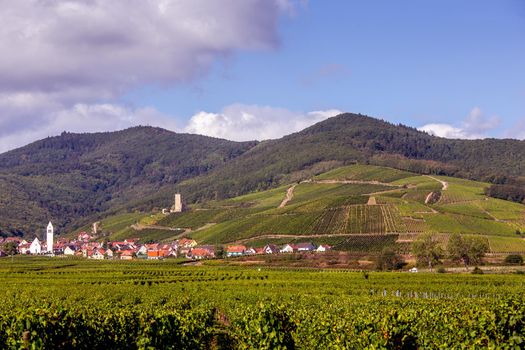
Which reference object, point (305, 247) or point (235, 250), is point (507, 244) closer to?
point (305, 247)

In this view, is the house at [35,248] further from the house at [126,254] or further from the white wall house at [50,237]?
the house at [126,254]

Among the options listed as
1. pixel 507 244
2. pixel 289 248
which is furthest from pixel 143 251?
pixel 507 244

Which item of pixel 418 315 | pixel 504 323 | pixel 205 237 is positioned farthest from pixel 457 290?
pixel 205 237

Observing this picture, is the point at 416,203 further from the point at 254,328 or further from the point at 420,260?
the point at 254,328

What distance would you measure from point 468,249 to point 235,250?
185 ft

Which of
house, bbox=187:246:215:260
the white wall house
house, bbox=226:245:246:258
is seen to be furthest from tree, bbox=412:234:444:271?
the white wall house

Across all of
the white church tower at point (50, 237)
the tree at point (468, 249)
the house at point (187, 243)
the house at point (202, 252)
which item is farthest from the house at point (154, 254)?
the tree at point (468, 249)

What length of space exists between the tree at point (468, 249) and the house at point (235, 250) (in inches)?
1954

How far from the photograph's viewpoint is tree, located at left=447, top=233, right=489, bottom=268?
333 ft

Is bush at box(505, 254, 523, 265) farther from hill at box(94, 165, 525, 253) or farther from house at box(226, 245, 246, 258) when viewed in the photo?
house at box(226, 245, 246, 258)

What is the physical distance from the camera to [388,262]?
10206 cm

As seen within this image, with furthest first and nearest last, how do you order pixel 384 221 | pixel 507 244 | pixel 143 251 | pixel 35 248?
pixel 35 248 < pixel 143 251 < pixel 384 221 < pixel 507 244

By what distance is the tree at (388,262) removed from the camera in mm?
101125

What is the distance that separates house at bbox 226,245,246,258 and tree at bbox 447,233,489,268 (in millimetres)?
49641
